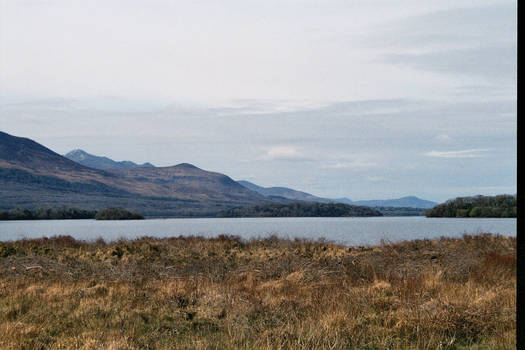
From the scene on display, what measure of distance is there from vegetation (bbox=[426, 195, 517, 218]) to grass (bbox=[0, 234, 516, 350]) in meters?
70.0

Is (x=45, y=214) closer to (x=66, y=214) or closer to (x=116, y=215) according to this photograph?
(x=66, y=214)

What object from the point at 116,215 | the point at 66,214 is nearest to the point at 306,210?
the point at 116,215

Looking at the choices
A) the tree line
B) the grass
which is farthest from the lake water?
the tree line

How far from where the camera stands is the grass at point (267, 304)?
824 cm

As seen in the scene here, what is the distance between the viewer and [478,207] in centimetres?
8819

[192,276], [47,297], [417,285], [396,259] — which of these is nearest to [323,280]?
[417,285]

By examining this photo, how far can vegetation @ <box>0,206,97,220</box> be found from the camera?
347 ft

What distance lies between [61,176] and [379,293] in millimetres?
202153

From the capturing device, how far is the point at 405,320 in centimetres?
893

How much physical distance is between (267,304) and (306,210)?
392 feet

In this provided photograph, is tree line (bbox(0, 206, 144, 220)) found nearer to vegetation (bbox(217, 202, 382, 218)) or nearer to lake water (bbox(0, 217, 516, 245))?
lake water (bbox(0, 217, 516, 245))

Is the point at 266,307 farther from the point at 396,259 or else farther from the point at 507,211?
the point at 507,211

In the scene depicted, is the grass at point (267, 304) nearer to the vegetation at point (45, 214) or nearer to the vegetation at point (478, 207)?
the vegetation at point (478, 207)

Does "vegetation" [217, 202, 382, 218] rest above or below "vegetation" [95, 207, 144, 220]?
above
